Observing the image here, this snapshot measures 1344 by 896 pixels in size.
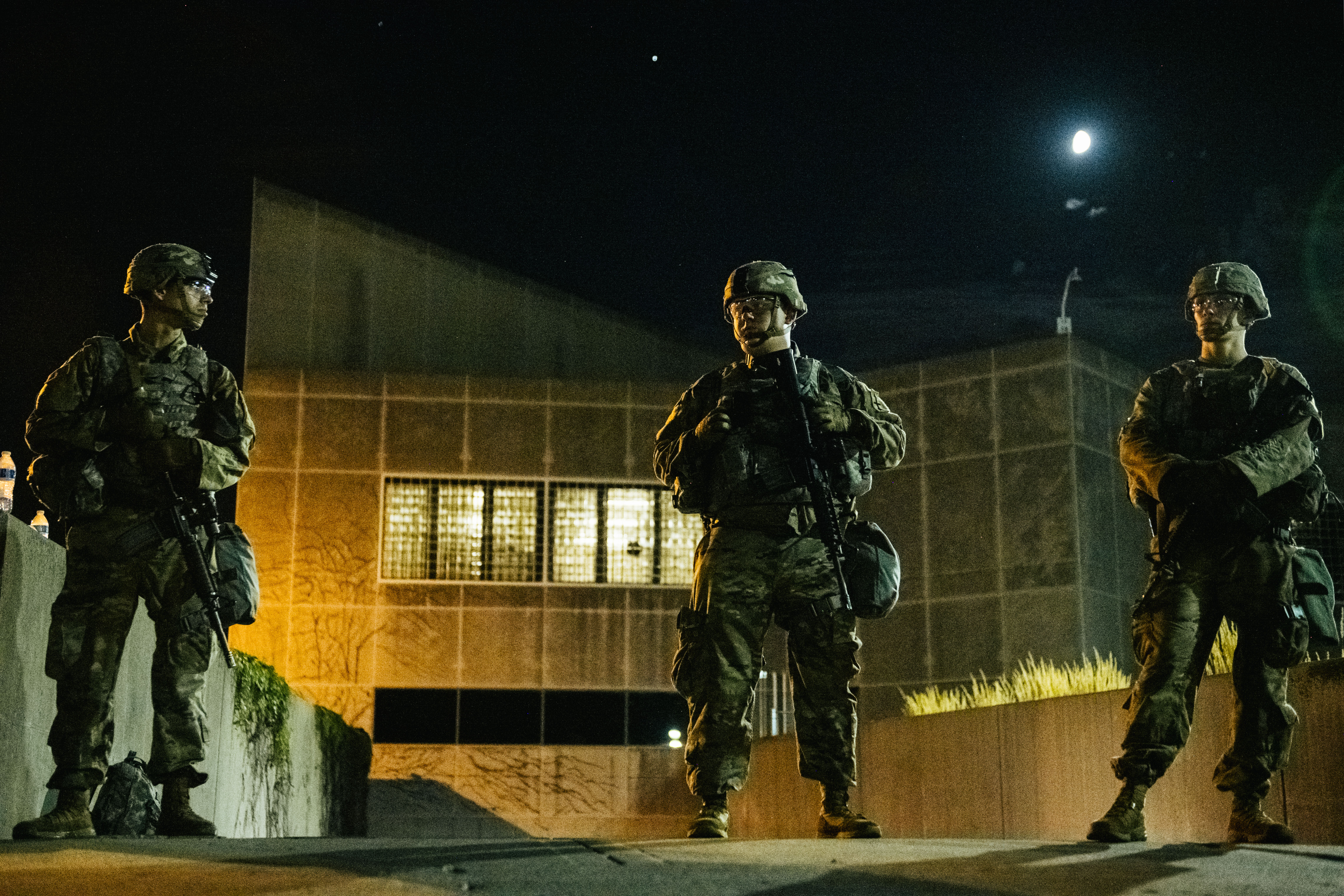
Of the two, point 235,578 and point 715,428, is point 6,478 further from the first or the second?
point 715,428

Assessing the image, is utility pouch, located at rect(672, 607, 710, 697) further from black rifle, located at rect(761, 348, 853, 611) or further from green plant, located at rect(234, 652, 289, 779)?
green plant, located at rect(234, 652, 289, 779)

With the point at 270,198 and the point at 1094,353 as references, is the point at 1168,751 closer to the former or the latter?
the point at 1094,353

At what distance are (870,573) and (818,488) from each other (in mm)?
400

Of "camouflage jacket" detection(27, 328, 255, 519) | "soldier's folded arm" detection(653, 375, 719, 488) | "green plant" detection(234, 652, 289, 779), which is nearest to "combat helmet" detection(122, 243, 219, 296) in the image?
"camouflage jacket" detection(27, 328, 255, 519)

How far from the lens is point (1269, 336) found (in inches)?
1000

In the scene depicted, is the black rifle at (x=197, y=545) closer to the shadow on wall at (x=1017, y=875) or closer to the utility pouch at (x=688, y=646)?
the utility pouch at (x=688, y=646)

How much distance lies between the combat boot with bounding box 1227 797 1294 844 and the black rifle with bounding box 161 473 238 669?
394cm

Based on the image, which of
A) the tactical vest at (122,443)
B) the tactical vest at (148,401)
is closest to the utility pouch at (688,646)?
the tactical vest at (122,443)

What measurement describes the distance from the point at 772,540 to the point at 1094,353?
13.8 metres

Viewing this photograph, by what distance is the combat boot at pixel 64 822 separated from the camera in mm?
5910

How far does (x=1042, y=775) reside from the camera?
11211mm

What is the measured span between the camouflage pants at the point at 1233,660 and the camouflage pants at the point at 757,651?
1.12 meters

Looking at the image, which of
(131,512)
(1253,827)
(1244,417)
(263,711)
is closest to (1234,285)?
(1244,417)

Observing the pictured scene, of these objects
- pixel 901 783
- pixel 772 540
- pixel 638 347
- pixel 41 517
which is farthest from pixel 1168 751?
pixel 638 347
